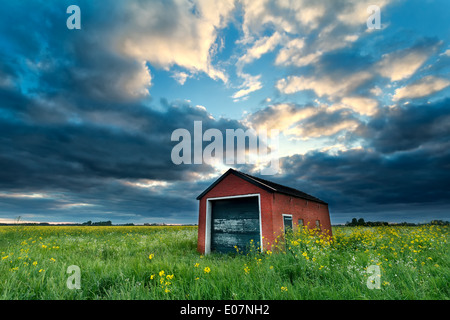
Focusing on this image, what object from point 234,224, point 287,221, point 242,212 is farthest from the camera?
point 234,224

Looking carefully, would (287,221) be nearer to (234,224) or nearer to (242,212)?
(242,212)

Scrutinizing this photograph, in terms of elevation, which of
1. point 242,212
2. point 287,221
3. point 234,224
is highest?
point 242,212

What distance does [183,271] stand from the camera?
19.4ft

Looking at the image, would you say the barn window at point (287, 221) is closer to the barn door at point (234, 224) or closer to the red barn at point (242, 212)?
the red barn at point (242, 212)

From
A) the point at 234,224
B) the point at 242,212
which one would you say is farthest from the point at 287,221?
the point at 234,224

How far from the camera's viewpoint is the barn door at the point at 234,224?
13328mm

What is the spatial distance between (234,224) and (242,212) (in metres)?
1.04

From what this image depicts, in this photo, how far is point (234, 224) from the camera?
1416 centimetres

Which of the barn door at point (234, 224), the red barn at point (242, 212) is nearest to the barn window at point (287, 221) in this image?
the red barn at point (242, 212)

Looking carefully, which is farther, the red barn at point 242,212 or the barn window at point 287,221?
the barn window at point 287,221
